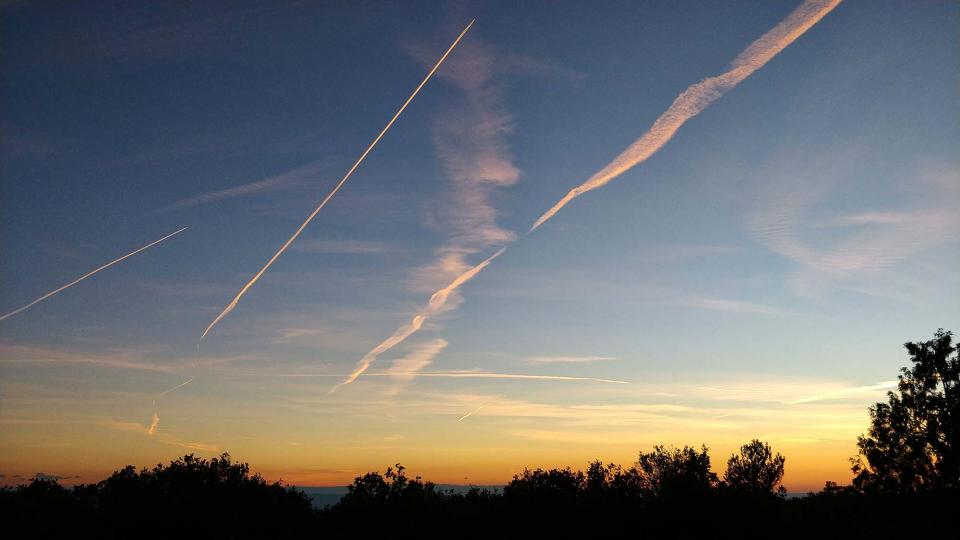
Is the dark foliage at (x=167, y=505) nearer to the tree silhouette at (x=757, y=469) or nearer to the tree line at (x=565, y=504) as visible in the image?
the tree line at (x=565, y=504)

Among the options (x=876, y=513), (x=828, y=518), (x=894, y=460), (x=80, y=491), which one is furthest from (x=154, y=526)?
(x=894, y=460)

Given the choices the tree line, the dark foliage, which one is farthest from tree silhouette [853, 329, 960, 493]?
the dark foliage

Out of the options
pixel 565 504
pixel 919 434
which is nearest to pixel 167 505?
pixel 565 504

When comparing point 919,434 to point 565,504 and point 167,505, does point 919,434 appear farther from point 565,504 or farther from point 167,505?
point 167,505

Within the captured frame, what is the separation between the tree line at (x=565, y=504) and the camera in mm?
49031

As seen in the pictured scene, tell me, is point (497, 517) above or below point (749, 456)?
below

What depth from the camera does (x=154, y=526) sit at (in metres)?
49.8

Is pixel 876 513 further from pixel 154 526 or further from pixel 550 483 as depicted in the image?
pixel 154 526

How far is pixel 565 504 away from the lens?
58188 millimetres

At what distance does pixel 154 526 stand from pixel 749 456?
66420 millimetres

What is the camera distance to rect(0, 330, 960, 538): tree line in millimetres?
49031

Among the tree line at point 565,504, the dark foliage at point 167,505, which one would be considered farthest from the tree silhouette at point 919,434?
the dark foliage at point 167,505

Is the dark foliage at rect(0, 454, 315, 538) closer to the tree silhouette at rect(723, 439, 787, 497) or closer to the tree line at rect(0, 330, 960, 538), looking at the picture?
the tree line at rect(0, 330, 960, 538)

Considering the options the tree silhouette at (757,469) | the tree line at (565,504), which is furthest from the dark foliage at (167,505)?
the tree silhouette at (757,469)
